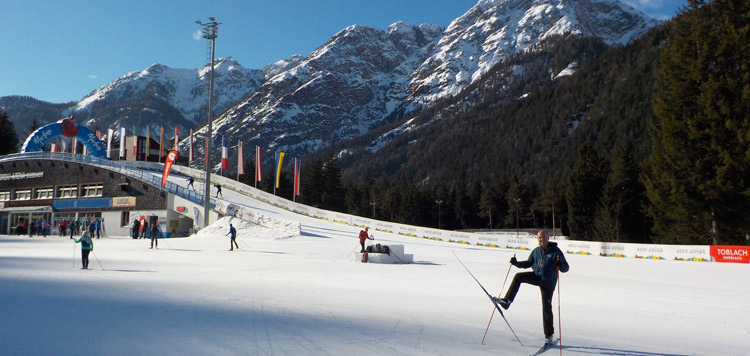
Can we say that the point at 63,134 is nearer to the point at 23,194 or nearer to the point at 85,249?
the point at 23,194

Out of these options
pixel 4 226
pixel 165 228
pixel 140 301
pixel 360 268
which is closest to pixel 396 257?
pixel 360 268

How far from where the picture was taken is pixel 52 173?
1988 inches

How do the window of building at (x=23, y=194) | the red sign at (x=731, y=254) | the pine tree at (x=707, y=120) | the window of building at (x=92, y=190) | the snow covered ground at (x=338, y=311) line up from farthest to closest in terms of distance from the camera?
1. the window of building at (x=23, y=194)
2. the window of building at (x=92, y=190)
3. the pine tree at (x=707, y=120)
4. the red sign at (x=731, y=254)
5. the snow covered ground at (x=338, y=311)

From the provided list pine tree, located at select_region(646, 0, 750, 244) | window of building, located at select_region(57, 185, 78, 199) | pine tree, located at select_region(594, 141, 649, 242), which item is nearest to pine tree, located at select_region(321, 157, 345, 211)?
window of building, located at select_region(57, 185, 78, 199)

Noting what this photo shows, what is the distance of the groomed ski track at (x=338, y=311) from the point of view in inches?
238

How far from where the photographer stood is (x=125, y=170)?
46219mm

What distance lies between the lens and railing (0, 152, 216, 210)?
136 feet

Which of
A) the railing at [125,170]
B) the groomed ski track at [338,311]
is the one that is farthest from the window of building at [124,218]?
the groomed ski track at [338,311]

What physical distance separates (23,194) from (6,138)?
39262 mm

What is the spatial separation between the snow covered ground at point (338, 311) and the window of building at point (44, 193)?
39.6 meters

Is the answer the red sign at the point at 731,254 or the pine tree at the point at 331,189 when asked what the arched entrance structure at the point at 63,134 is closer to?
the pine tree at the point at 331,189

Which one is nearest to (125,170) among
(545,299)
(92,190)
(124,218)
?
(92,190)

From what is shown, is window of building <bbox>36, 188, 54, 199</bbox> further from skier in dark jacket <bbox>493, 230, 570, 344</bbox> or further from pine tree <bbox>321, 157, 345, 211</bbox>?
skier in dark jacket <bbox>493, 230, 570, 344</bbox>

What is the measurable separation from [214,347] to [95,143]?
57.5 metres
